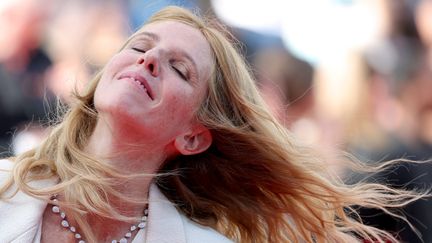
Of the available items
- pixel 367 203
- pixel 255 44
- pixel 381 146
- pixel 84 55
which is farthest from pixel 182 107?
pixel 255 44

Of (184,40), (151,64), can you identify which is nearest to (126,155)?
(151,64)

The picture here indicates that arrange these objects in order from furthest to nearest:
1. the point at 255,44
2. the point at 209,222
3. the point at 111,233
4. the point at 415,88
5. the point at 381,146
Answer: the point at 255,44
the point at 415,88
the point at 381,146
the point at 209,222
the point at 111,233

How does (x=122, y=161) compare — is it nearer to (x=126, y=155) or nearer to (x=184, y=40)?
(x=126, y=155)

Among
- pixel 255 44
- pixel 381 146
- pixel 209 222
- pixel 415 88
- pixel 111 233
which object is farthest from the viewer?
pixel 255 44

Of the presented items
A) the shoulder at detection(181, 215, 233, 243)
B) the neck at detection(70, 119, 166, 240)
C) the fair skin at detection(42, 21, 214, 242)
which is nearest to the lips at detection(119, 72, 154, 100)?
the fair skin at detection(42, 21, 214, 242)

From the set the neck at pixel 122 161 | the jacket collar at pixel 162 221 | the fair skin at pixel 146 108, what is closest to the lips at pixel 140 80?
the fair skin at pixel 146 108

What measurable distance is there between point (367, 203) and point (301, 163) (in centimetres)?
25

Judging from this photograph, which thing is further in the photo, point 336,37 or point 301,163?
point 336,37

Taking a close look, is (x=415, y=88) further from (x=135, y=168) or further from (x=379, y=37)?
(x=135, y=168)

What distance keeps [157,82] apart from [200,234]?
0.48 meters

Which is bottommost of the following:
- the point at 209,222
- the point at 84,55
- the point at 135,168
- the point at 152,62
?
the point at 84,55

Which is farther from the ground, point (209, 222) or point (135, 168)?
point (135, 168)

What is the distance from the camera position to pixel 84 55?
525 centimetres

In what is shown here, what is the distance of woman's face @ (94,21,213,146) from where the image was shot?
9.61ft
